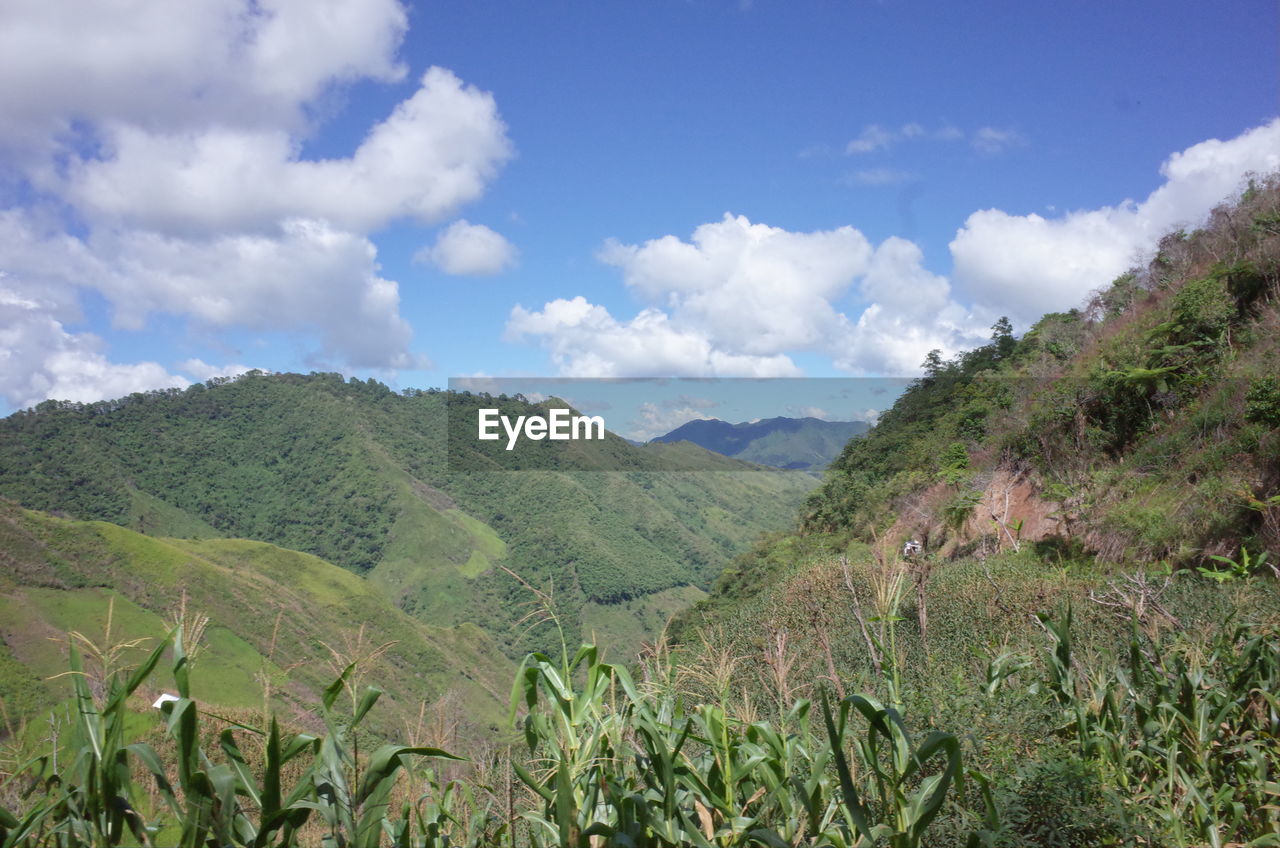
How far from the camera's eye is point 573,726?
1.75 m

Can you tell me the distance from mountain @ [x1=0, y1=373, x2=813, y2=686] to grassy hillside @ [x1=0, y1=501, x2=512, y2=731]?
364 inches

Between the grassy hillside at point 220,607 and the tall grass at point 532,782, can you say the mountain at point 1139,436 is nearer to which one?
the tall grass at point 532,782

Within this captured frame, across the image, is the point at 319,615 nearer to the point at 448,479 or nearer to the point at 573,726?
the point at 448,479

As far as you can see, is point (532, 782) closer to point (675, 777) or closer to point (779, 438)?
point (675, 777)

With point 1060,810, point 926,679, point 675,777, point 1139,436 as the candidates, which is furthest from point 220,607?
point 1060,810

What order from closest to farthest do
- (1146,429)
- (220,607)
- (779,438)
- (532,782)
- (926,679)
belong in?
(532,782) < (926,679) < (1146,429) < (779,438) < (220,607)

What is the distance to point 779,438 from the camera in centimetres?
3728

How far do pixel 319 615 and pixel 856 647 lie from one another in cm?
5085

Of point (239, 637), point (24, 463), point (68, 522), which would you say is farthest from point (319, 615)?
point (24, 463)

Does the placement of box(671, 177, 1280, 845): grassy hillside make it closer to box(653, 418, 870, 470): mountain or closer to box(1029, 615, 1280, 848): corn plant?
box(1029, 615, 1280, 848): corn plant

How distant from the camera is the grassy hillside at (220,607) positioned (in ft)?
124

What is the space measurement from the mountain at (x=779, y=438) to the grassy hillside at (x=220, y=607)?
17.2m

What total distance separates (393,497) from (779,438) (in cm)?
5412

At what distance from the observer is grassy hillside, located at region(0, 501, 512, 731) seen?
124 ft
